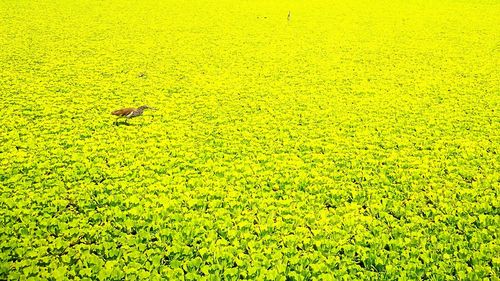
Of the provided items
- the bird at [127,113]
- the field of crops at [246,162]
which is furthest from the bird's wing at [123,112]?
the field of crops at [246,162]

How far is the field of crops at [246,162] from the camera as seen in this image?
176cm

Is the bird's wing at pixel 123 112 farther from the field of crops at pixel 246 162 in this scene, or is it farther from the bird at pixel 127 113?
the field of crops at pixel 246 162

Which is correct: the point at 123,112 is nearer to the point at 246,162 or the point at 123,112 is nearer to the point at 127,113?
the point at 127,113

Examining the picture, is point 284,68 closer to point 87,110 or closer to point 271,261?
point 87,110

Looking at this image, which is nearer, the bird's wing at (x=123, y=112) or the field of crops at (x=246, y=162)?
the field of crops at (x=246, y=162)

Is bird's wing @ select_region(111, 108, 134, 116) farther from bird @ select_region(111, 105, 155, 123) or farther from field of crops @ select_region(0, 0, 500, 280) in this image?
field of crops @ select_region(0, 0, 500, 280)

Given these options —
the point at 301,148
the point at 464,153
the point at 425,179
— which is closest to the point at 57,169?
the point at 301,148

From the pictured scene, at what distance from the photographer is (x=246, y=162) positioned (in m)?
2.57

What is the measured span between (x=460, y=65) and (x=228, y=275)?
4617 mm

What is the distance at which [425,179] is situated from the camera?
241 cm

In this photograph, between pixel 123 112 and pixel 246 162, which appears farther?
pixel 123 112

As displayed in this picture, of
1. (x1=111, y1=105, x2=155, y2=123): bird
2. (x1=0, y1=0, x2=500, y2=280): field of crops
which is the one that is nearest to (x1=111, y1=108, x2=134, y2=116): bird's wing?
(x1=111, y1=105, x2=155, y2=123): bird

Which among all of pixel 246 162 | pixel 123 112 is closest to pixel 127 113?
pixel 123 112

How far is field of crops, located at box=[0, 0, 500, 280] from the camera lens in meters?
1.76
